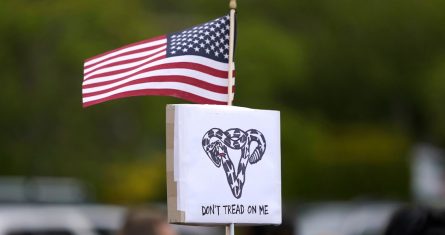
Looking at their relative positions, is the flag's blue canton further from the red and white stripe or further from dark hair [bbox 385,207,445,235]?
dark hair [bbox 385,207,445,235]

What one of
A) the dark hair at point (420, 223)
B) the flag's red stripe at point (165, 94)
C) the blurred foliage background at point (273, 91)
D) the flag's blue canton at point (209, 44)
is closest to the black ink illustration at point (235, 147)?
Result: the flag's red stripe at point (165, 94)

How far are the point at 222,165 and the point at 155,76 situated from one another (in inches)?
24.9

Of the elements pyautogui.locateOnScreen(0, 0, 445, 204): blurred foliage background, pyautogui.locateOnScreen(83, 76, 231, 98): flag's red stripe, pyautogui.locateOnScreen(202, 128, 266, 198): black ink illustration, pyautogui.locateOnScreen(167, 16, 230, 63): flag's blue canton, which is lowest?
pyautogui.locateOnScreen(202, 128, 266, 198): black ink illustration

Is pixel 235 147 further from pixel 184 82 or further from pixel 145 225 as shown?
pixel 145 225

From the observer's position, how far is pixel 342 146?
37.9 meters

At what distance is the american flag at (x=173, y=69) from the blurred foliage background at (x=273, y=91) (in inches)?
519

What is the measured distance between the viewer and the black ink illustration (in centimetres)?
589

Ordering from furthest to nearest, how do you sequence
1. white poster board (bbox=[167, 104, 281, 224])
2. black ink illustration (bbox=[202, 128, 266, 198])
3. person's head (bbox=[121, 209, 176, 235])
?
1. person's head (bbox=[121, 209, 176, 235])
2. black ink illustration (bbox=[202, 128, 266, 198])
3. white poster board (bbox=[167, 104, 281, 224])

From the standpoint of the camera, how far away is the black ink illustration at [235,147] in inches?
232

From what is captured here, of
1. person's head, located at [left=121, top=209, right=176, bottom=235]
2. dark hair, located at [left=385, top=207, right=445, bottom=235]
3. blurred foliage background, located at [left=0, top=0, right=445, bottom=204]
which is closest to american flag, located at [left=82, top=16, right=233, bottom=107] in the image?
dark hair, located at [left=385, top=207, right=445, bottom=235]

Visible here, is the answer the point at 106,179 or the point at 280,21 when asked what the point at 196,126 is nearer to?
the point at 106,179

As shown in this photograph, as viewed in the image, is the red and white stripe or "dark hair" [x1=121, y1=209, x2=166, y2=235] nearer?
the red and white stripe

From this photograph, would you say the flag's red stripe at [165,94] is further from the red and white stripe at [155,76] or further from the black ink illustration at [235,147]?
the black ink illustration at [235,147]

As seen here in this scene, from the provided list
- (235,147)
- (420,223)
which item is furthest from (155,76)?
(420,223)
